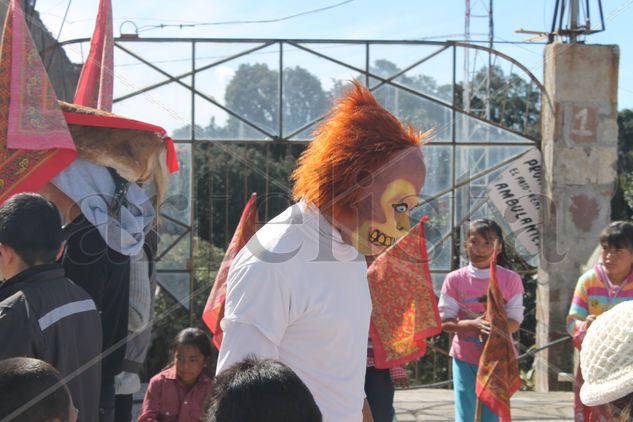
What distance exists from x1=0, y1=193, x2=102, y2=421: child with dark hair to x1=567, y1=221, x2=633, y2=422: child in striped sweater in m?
2.41

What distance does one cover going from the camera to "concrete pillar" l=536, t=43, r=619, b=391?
638 cm

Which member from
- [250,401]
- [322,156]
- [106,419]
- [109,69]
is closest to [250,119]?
[109,69]

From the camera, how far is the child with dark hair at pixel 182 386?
11.9 ft

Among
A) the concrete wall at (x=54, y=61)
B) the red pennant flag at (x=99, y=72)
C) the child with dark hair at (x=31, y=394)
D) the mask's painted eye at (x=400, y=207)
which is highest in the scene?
the concrete wall at (x=54, y=61)

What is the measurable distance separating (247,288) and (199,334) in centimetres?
209

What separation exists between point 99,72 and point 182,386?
5.32ft

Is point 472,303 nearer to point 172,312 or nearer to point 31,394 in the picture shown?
point 31,394

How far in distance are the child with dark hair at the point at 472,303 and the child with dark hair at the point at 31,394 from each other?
2.62 meters

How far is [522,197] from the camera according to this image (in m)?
6.51

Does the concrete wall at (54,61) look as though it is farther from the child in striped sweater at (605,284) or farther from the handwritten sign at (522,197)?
the child in striped sweater at (605,284)

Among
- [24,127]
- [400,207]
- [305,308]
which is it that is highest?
[24,127]

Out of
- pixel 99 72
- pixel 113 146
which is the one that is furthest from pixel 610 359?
pixel 99 72

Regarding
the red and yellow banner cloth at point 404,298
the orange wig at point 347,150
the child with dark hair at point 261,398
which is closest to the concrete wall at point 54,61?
the red and yellow banner cloth at point 404,298

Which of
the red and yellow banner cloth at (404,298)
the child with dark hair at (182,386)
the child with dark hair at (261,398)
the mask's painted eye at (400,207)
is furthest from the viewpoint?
the red and yellow banner cloth at (404,298)
